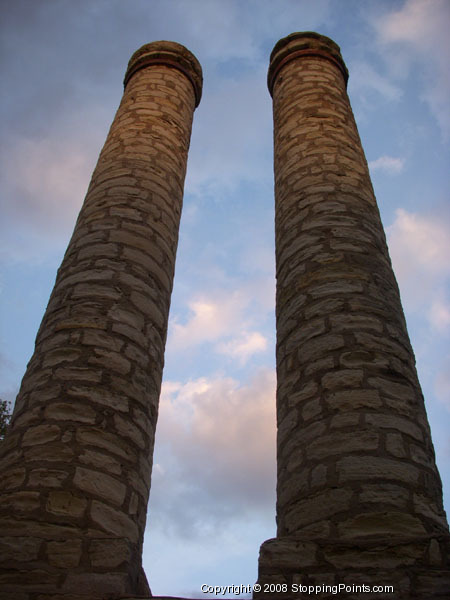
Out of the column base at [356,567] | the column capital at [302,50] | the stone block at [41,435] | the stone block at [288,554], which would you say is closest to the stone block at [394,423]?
the column base at [356,567]

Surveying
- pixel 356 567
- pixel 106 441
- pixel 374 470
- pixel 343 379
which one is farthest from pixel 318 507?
pixel 106 441

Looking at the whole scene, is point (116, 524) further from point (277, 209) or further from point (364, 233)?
point (277, 209)

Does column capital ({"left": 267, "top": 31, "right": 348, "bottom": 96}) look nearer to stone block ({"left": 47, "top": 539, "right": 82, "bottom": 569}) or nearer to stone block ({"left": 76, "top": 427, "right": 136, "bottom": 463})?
stone block ({"left": 76, "top": 427, "right": 136, "bottom": 463})

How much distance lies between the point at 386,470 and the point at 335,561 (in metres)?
0.64

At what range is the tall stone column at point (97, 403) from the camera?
3.03 meters

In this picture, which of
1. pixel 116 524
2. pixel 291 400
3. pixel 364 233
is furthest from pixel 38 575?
pixel 364 233

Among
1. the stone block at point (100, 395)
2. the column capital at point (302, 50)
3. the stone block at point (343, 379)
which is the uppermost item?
the column capital at point (302, 50)

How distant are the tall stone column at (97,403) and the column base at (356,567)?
81cm

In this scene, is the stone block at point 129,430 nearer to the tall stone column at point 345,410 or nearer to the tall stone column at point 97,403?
the tall stone column at point 97,403

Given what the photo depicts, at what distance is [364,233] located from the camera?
16.9ft

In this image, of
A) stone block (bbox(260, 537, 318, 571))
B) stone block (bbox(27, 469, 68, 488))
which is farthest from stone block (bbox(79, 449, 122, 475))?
stone block (bbox(260, 537, 318, 571))

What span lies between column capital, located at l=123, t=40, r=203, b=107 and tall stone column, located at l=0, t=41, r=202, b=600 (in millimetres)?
2886

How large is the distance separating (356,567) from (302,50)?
309 inches

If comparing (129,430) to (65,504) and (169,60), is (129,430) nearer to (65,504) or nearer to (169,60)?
(65,504)
